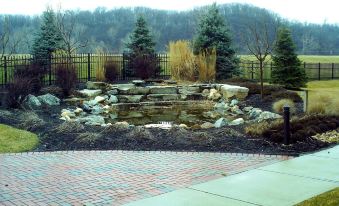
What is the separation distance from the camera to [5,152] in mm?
→ 9336

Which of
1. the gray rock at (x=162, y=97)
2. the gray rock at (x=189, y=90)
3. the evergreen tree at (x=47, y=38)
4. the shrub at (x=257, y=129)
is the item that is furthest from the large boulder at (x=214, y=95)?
the evergreen tree at (x=47, y=38)

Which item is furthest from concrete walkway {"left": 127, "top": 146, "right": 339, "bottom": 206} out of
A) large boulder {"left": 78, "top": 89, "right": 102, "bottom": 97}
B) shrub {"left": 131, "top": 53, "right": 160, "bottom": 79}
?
shrub {"left": 131, "top": 53, "right": 160, "bottom": 79}

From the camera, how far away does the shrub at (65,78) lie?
18.6m

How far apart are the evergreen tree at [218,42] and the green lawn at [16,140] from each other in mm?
16182

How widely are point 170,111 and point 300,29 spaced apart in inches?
2270

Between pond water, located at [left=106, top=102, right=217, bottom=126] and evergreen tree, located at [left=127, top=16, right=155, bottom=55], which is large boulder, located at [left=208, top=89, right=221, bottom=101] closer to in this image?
pond water, located at [left=106, top=102, right=217, bottom=126]

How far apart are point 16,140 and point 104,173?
12.2 feet

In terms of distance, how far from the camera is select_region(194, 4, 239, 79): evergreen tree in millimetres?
26000

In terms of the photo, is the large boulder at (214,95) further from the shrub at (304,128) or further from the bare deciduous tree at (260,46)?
the shrub at (304,128)

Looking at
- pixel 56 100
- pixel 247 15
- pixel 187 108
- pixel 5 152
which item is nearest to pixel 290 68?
pixel 187 108

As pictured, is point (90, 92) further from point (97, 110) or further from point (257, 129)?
point (257, 129)

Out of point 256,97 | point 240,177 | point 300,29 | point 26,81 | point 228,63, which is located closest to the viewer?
point 240,177

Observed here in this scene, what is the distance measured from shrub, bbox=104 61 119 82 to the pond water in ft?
13.7

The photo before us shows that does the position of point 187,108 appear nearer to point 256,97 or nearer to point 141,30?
point 256,97
